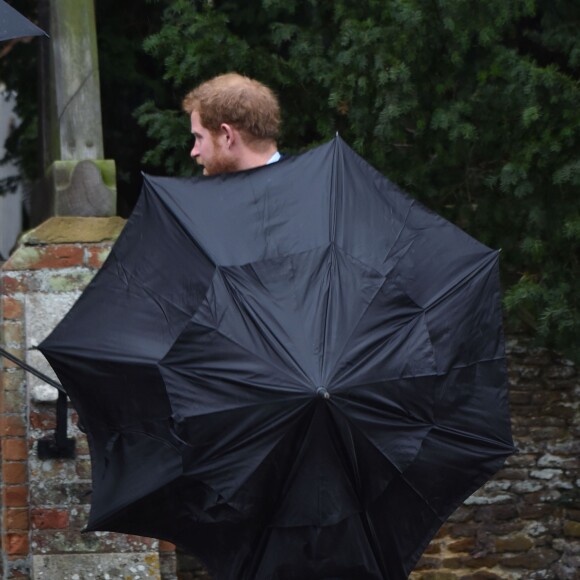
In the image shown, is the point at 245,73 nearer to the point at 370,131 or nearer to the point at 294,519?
the point at 370,131

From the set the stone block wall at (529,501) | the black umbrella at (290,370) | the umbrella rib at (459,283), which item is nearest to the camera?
the black umbrella at (290,370)

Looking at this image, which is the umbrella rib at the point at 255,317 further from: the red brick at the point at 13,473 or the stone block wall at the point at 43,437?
the red brick at the point at 13,473

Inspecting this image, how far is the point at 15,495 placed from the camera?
189 inches

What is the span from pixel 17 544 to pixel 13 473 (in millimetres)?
278

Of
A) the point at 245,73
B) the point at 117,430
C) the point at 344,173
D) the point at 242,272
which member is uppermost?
the point at 245,73

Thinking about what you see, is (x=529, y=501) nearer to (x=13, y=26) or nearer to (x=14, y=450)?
(x=14, y=450)

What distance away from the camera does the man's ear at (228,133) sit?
10.8 ft

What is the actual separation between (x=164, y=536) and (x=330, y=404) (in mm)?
665

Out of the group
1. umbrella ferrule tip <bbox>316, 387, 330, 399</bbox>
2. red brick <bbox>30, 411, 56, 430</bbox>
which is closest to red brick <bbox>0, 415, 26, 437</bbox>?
red brick <bbox>30, 411, 56, 430</bbox>

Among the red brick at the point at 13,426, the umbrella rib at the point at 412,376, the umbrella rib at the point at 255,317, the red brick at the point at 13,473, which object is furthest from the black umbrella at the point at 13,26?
the red brick at the point at 13,473

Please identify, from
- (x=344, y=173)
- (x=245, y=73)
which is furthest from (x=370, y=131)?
(x=344, y=173)

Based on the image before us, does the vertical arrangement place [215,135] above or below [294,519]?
above

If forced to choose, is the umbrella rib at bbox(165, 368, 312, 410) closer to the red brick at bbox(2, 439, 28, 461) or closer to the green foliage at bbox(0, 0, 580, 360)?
the red brick at bbox(2, 439, 28, 461)

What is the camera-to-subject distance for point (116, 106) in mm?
6141
